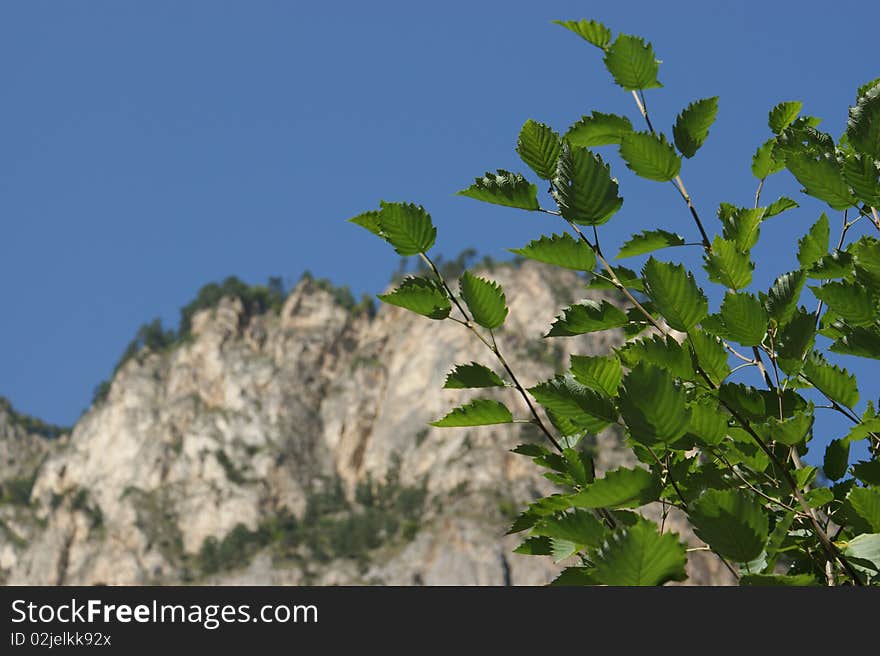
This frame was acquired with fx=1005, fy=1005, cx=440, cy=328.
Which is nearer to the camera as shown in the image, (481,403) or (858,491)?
(858,491)

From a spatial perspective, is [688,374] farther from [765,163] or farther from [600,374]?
[765,163]

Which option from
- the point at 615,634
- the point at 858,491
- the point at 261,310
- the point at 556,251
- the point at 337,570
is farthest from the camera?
the point at 261,310

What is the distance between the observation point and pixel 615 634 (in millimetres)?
976

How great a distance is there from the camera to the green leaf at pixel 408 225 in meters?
1.44

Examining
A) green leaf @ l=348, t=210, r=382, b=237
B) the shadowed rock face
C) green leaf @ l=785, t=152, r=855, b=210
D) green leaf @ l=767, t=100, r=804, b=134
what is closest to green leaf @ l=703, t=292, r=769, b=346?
green leaf @ l=785, t=152, r=855, b=210

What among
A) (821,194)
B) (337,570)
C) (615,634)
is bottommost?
(615,634)

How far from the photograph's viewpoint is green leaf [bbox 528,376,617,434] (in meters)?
1.29

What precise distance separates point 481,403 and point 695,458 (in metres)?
0.43

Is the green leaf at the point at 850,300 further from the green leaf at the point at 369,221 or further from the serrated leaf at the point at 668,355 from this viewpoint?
the green leaf at the point at 369,221

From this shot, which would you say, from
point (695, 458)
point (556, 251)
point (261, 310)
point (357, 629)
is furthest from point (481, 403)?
point (261, 310)

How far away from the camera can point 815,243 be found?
1.73 meters

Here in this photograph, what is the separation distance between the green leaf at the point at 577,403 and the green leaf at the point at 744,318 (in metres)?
0.22

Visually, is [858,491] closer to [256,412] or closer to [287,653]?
[287,653]

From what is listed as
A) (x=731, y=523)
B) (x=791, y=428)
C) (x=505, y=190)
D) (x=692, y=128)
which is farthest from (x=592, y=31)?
(x=731, y=523)
